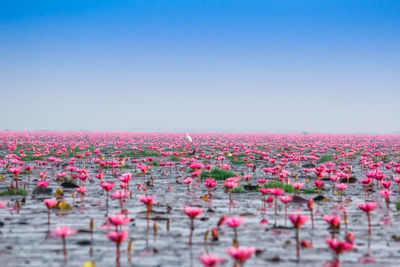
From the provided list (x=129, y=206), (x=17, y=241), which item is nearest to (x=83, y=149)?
(x=129, y=206)

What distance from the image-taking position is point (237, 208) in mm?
5863

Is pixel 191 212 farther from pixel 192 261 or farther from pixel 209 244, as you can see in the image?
pixel 192 261

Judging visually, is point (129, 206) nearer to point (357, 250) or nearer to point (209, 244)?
point (209, 244)

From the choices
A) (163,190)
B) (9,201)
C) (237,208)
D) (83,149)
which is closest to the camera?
(237,208)

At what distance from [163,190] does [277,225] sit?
3.63 metres

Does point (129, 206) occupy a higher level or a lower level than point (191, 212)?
lower

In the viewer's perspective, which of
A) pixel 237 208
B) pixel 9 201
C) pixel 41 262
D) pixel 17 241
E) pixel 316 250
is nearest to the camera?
pixel 41 262

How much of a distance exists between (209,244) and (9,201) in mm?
4441

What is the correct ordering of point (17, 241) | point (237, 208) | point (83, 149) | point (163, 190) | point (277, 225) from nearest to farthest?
1. point (17, 241)
2. point (277, 225)
3. point (237, 208)
4. point (163, 190)
5. point (83, 149)

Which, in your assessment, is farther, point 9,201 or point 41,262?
point 9,201

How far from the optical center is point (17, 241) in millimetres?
3938

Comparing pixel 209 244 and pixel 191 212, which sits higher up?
pixel 191 212

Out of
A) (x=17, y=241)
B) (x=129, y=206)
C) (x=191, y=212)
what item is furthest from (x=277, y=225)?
(x=17, y=241)

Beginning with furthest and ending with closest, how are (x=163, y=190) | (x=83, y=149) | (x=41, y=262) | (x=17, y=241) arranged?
(x=83, y=149) → (x=163, y=190) → (x=17, y=241) → (x=41, y=262)
